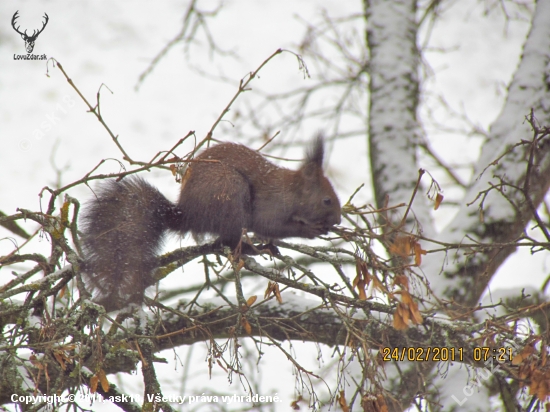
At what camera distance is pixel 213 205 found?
261 centimetres

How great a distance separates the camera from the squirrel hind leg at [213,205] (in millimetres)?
2625

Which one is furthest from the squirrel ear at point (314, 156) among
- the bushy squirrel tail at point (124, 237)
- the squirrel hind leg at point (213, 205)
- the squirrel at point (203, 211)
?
the bushy squirrel tail at point (124, 237)

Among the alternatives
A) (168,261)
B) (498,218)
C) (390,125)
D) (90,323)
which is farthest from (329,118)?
(90,323)

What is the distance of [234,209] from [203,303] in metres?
0.63

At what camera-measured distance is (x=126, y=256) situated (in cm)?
211

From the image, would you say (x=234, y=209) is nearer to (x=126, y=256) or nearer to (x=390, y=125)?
(x=126, y=256)
